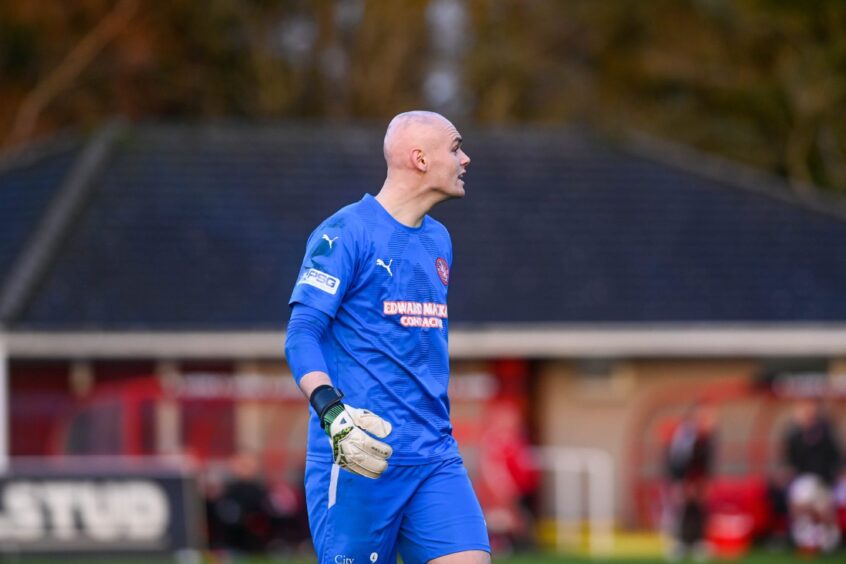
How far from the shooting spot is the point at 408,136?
6191 mm

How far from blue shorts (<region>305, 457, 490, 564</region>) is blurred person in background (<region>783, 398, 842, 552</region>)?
513 inches

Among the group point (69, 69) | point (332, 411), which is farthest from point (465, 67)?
point (332, 411)

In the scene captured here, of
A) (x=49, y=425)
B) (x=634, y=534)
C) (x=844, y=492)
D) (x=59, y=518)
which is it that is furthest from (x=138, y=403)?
(x=844, y=492)

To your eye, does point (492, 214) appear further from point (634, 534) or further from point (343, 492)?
point (343, 492)

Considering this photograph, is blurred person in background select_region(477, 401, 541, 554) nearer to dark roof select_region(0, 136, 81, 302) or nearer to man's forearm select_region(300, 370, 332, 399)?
dark roof select_region(0, 136, 81, 302)

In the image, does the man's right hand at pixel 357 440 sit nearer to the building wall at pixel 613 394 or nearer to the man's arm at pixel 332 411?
the man's arm at pixel 332 411

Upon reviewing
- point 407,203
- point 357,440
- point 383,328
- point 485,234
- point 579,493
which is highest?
point 485,234

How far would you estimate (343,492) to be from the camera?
19.7 feet

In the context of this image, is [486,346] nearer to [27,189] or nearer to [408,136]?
[27,189]

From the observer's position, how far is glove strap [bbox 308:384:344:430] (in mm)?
5645

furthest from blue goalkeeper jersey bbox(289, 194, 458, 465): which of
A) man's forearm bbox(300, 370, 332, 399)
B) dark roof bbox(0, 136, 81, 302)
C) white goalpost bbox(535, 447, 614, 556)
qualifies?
dark roof bbox(0, 136, 81, 302)

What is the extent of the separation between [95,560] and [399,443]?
35.1 feet

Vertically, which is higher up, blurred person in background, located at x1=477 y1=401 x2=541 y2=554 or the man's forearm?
the man's forearm

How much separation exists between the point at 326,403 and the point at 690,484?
13509 millimetres
